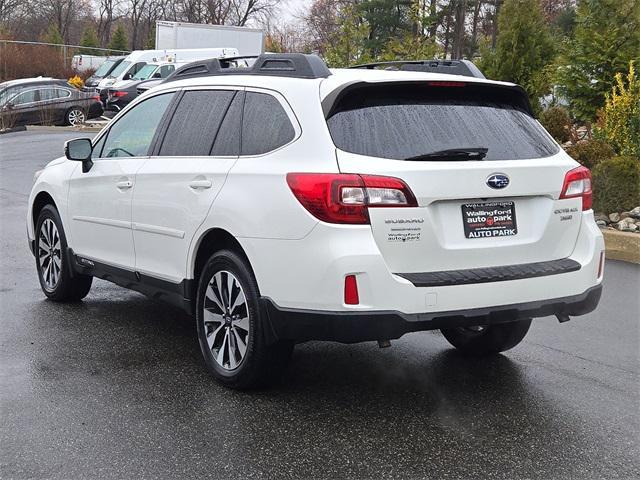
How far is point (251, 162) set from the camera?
185 inches

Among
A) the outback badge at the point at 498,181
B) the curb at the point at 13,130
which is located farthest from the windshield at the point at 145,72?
the outback badge at the point at 498,181

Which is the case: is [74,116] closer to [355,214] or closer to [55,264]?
[55,264]

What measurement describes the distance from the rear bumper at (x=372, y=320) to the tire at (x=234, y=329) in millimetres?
160

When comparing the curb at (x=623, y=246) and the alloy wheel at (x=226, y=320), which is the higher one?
the alloy wheel at (x=226, y=320)

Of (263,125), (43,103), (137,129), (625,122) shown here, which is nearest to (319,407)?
(263,125)

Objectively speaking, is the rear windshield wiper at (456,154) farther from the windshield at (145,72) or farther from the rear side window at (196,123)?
the windshield at (145,72)

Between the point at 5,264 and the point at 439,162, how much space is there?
5.69 m

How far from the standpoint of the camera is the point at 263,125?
15.9ft

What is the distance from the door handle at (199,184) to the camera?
4.93 metres

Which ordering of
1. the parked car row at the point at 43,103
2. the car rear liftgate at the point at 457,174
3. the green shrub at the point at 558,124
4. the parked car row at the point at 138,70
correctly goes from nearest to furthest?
the car rear liftgate at the point at 457,174, the green shrub at the point at 558,124, the parked car row at the point at 43,103, the parked car row at the point at 138,70

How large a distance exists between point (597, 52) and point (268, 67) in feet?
39.3

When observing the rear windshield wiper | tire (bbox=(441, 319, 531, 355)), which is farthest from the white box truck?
the rear windshield wiper

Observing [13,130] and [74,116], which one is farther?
Result: [74,116]

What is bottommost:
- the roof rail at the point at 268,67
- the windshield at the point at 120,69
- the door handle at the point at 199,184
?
the windshield at the point at 120,69
